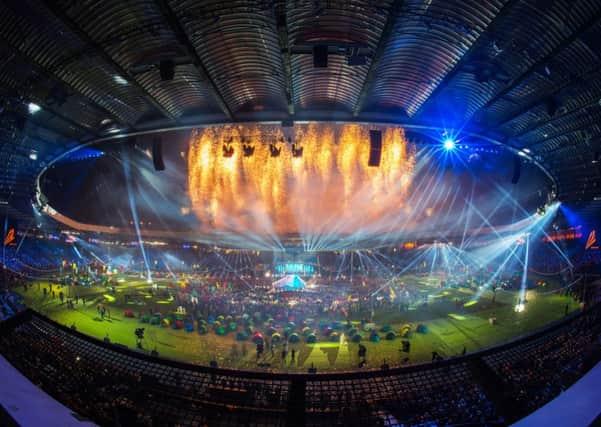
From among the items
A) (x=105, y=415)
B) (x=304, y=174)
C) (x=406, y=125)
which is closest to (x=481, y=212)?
(x=304, y=174)

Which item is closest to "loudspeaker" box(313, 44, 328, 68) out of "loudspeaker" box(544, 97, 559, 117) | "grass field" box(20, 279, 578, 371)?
"loudspeaker" box(544, 97, 559, 117)

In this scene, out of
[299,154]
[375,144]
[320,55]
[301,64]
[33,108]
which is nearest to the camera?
[320,55]

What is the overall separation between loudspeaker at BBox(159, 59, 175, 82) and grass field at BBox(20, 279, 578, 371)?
954cm

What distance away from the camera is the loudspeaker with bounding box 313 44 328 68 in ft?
19.5

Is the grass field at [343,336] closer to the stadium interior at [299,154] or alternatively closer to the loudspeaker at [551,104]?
the stadium interior at [299,154]

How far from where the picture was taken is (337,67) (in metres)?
7.23

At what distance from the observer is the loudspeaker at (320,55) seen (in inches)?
234

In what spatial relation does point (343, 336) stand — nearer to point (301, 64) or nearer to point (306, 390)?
point (306, 390)

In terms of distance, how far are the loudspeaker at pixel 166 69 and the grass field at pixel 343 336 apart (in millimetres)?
9542

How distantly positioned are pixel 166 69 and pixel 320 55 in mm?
3357

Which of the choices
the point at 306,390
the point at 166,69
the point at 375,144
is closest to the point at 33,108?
the point at 166,69

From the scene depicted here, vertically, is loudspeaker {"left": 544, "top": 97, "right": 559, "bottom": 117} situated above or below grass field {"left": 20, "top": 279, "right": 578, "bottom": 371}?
above

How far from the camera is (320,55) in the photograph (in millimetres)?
5980

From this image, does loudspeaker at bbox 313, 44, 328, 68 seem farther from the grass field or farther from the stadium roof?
the grass field
